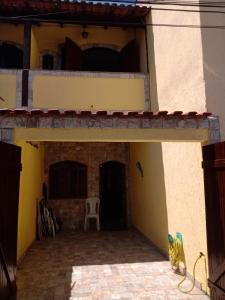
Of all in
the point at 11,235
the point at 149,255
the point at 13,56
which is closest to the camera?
the point at 11,235

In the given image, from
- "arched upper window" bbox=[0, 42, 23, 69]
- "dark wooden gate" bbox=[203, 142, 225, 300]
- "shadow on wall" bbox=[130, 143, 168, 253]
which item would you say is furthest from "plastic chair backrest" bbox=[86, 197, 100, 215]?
"dark wooden gate" bbox=[203, 142, 225, 300]

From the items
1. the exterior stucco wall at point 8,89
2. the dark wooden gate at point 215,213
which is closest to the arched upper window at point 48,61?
the exterior stucco wall at point 8,89

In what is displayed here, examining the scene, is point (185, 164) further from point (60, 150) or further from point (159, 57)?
point (60, 150)

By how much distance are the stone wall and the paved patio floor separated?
7.46 feet

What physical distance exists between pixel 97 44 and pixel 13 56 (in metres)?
2.89

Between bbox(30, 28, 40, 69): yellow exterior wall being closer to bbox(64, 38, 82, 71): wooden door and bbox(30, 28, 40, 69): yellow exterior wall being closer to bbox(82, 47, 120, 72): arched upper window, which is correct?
bbox(64, 38, 82, 71): wooden door

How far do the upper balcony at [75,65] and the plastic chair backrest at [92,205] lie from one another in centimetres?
475

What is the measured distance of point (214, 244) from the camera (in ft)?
15.7

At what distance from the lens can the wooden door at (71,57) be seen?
9.03 meters

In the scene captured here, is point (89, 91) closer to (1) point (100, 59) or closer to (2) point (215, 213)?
(1) point (100, 59)

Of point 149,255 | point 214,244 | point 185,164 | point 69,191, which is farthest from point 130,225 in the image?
point 214,244

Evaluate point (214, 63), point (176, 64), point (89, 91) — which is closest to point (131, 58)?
point (89, 91)

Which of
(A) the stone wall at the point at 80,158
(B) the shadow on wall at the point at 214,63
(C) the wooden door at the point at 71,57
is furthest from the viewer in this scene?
(A) the stone wall at the point at 80,158

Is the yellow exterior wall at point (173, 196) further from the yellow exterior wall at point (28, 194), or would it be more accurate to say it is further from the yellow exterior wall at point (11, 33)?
the yellow exterior wall at point (11, 33)
